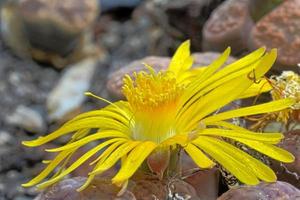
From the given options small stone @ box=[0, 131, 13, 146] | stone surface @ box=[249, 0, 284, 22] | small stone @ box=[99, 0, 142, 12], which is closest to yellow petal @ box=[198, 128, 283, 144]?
stone surface @ box=[249, 0, 284, 22]

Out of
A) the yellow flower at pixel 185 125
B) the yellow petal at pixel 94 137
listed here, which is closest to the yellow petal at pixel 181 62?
the yellow flower at pixel 185 125

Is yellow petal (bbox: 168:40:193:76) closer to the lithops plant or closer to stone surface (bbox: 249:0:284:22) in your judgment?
stone surface (bbox: 249:0:284:22)

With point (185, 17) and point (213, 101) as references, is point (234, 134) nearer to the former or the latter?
point (213, 101)

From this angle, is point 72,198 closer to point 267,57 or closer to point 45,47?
point 267,57

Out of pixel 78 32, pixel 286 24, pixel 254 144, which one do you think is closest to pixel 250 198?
pixel 254 144

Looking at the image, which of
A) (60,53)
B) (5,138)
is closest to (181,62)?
(5,138)
